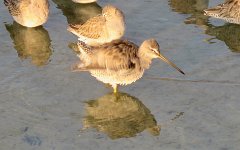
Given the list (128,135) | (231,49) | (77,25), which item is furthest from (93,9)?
(128,135)

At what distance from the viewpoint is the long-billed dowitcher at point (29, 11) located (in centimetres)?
1284

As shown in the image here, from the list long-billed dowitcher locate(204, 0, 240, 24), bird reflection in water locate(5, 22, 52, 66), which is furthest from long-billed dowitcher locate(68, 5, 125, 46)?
long-billed dowitcher locate(204, 0, 240, 24)

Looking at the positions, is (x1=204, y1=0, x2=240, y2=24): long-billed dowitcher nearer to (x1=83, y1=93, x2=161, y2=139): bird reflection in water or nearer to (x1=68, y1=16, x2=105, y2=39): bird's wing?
(x1=68, y1=16, x2=105, y2=39): bird's wing

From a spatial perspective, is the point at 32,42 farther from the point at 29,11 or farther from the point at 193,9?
the point at 193,9

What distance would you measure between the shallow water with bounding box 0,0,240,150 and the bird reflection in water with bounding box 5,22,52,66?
20mm

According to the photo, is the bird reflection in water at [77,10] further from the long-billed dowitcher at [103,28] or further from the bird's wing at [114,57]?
the bird's wing at [114,57]

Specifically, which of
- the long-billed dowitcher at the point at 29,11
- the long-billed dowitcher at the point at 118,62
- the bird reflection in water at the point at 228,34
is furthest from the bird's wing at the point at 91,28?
the bird reflection in water at the point at 228,34

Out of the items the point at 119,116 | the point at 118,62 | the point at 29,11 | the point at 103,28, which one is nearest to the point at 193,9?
the point at 103,28

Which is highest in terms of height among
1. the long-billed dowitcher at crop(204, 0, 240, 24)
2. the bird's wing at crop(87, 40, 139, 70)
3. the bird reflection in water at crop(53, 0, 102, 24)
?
the bird's wing at crop(87, 40, 139, 70)

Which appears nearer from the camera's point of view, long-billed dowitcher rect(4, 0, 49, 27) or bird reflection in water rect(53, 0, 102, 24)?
long-billed dowitcher rect(4, 0, 49, 27)

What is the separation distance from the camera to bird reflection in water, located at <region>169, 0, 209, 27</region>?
1330 cm

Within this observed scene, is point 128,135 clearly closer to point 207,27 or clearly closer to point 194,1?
point 207,27

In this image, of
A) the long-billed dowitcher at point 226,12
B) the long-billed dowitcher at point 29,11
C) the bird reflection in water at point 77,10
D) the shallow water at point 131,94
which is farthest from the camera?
the bird reflection in water at point 77,10

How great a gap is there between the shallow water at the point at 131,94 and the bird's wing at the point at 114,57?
21.6 inches
